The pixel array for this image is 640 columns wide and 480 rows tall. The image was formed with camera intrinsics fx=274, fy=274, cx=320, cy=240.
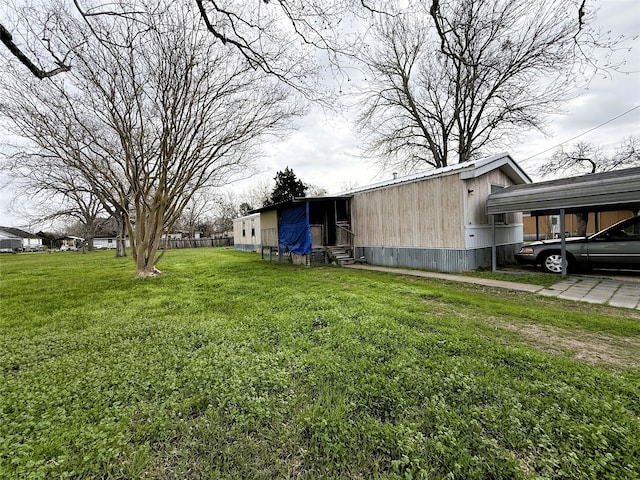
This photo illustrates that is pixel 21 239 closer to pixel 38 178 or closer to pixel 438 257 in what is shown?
pixel 38 178

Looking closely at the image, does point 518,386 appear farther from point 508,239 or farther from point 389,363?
point 508,239

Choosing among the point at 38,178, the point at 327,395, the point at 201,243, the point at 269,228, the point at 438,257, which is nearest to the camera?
the point at 327,395

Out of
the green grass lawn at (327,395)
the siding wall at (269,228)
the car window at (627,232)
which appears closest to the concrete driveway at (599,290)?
the green grass lawn at (327,395)

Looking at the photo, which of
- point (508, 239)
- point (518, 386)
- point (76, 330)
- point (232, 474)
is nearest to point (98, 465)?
point (232, 474)

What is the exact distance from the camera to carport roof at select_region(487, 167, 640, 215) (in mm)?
6148

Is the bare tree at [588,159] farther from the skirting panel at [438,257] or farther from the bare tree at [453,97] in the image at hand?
the skirting panel at [438,257]

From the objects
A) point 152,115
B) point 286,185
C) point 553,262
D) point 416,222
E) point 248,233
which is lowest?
point 553,262

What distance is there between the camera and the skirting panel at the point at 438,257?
8494mm

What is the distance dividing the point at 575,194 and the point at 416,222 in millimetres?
4114

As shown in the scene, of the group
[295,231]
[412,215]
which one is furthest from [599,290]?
[295,231]

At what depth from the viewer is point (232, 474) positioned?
1559 mm

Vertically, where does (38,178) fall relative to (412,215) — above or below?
above

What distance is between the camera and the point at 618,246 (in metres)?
6.88

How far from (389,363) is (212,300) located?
4.21 metres
